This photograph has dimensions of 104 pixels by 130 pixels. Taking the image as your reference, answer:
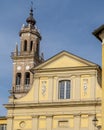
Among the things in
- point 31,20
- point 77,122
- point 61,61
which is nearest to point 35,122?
point 77,122

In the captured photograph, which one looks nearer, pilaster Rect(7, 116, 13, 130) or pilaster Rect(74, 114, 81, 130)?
pilaster Rect(74, 114, 81, 130)

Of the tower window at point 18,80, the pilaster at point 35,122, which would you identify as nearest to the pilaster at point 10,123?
the pilaster at point 35,122

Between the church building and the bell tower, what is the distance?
28139 millimetres

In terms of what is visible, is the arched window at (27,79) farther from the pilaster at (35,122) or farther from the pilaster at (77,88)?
the pilaster at (77,88)

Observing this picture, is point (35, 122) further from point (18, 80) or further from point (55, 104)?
point (18, 80)

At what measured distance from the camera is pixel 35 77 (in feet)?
159

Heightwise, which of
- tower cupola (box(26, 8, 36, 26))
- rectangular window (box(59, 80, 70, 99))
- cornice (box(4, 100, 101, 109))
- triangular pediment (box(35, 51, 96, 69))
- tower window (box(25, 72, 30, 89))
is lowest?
cornice (box(4, 100, 101, 109))

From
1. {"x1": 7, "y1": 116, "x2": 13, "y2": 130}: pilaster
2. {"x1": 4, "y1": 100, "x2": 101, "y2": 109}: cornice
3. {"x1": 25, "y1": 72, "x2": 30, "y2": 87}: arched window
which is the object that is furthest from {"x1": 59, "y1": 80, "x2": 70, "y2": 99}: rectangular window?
{"x1": 25, "y1": 72, "x2": 30, "y2": 87}: arched window

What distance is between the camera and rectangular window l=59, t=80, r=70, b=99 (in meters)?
47.5

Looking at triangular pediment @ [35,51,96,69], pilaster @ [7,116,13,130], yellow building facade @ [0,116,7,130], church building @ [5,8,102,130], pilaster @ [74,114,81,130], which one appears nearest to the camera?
pilaster @ [74,114,81,130]

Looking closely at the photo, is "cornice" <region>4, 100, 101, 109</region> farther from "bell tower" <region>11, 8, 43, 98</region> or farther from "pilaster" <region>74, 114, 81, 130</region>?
"bell tower" <region>11, 8, 43, 98</region>

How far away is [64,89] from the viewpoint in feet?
157

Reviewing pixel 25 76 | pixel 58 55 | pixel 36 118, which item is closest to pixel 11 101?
pixel 36 118

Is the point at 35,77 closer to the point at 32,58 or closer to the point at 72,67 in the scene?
the point at 72,67
